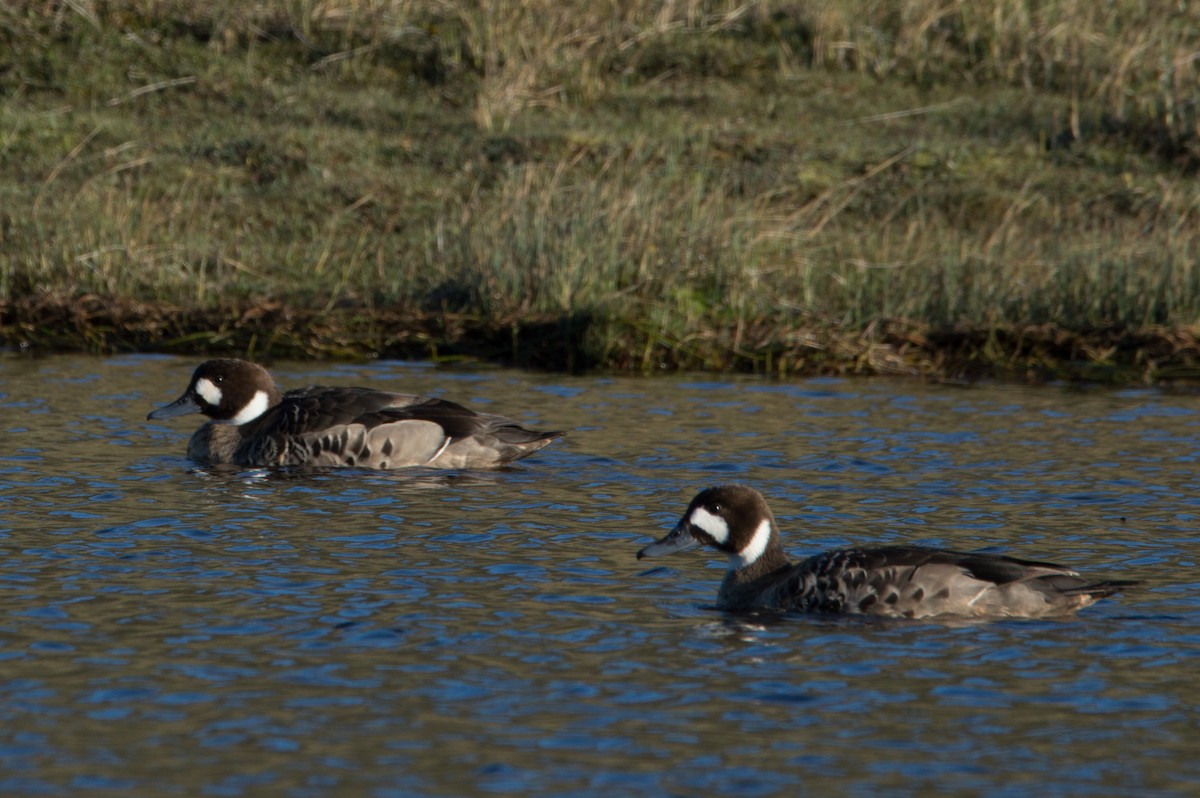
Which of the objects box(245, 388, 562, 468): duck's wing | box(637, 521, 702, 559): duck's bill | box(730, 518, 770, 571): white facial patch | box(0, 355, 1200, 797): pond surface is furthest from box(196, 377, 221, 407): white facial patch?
box(730, 518, 770, 571): white facial patch

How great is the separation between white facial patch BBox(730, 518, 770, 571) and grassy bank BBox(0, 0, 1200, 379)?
289 inches

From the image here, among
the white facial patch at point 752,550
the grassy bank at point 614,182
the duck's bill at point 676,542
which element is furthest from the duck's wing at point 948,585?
the grassy bank at point 614,182

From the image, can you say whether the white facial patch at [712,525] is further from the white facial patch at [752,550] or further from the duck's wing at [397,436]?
the duck's wing at [397,436]

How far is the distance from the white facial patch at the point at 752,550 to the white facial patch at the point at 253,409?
530cm

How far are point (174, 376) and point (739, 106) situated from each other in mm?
10720

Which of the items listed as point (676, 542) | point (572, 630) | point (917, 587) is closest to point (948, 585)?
point (917, 587)

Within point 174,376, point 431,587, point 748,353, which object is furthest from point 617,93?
point 431,587

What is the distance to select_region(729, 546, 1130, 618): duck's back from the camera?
8.23 m

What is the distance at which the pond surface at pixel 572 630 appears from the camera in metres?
6.28

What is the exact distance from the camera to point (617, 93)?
80.2ft

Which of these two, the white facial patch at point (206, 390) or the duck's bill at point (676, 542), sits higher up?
the white facial patch at point (206, 390)

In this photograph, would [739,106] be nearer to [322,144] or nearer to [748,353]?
[322,144]

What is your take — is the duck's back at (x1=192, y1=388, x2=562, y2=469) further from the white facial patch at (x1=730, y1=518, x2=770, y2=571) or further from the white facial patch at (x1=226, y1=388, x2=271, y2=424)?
the white facial patch at (x1=730, y1=518, x2=770, y2=571)

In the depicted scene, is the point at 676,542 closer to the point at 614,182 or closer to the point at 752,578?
the point at 752,578
